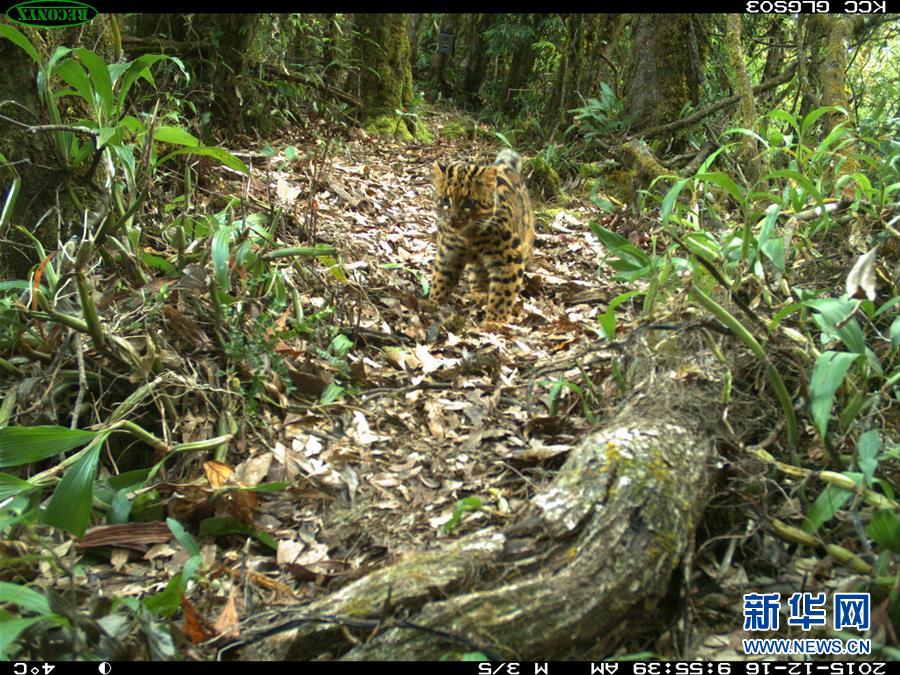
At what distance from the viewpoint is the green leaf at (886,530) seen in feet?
7.38

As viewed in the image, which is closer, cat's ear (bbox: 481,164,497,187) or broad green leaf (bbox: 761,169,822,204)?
broad green leaf (bbox: 761,169,822,204)

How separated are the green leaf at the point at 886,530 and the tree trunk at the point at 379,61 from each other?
28.3ft

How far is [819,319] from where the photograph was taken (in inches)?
109

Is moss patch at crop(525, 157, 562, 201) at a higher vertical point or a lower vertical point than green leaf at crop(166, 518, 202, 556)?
higher

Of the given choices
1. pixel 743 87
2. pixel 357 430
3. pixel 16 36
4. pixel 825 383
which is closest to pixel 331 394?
pixel 357 430

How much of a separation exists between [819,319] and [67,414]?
3.46 m

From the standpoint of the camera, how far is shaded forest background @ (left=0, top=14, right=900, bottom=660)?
236cm

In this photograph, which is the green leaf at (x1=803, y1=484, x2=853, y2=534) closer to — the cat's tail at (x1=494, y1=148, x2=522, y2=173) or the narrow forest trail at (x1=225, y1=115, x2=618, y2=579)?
the narrow forest trail at (x1=225, y1=115, x2=618, y2=579)

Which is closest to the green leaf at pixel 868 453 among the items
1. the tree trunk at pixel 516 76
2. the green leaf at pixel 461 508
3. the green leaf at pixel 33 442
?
the green leaf at pixel 461 508

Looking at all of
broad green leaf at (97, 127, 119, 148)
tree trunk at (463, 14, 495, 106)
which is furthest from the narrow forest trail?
tree trunk at (463, 14, 495, 106)

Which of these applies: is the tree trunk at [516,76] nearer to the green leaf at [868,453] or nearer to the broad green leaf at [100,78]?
the broad green leaf at [100,78]

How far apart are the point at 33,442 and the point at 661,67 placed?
7.71 m

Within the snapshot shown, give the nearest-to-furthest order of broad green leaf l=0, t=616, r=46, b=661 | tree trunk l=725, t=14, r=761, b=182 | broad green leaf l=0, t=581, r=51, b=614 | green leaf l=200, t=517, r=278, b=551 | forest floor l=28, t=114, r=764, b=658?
1. broad green leaf l=0, t=616, r=46, b=661
2. broad green leaf l=0, t=581, r=51, b=614
3. forest floor l=28, t=114, r=764, b=658
4. green leaf l=200, t=517, r=278, b=551
5. tree trunk l=725, t=14, r=761, b=182

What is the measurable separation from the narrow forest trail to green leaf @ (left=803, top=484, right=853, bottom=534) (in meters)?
1.05
